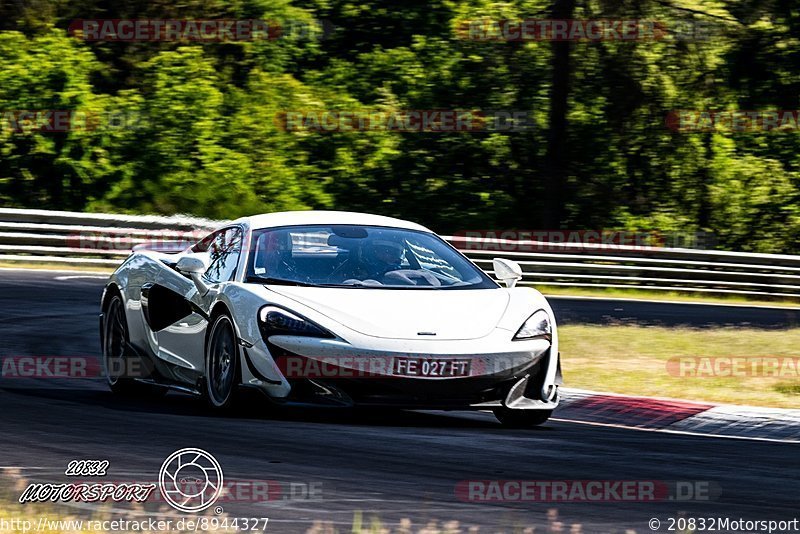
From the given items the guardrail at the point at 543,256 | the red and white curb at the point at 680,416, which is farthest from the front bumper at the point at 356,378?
the guardrail at the point at 543,256

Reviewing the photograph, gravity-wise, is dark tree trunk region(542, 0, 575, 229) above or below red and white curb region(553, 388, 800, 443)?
below

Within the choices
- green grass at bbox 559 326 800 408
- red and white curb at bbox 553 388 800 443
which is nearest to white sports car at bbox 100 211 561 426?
Result: red and white curb at bbox 553 388 800 443

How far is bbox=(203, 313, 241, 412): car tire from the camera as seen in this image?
26.3 ft

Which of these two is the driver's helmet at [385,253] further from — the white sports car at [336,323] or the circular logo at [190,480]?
the circular logo at [190,480]

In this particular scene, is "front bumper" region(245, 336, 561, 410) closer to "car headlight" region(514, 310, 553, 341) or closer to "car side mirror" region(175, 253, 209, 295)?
"car headlight" region(514, 310, 553, 341)

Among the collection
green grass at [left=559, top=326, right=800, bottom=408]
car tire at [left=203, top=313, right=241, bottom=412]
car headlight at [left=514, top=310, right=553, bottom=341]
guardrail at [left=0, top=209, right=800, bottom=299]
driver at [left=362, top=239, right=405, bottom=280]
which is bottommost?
guardrail at [left=0, top=209, right=800, bottom=299]

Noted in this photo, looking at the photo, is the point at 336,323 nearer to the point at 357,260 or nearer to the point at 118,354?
the point at 357,260

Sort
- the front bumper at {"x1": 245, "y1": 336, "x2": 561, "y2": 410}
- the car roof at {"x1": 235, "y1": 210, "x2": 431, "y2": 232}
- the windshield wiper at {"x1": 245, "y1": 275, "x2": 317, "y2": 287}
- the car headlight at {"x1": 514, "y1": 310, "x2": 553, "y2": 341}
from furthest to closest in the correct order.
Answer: the car roof at {"x1": 235, "y1": 210, "x2": 431, "y2": 232} → the windshield wiper at {"x1": 245, "y1": 275, "x2": 317, "y2": 287} → the car headlight at {"x1": 514, "y1": 310, "x2": 553, "y2": 341} → the front bumper at {"x1": 245, "y1": 336, "x2": 561, "y2": 410}

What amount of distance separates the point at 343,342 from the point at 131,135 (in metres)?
21.2

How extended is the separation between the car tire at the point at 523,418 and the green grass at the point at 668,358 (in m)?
2.26

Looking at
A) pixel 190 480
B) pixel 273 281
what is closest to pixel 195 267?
pixel 273 281

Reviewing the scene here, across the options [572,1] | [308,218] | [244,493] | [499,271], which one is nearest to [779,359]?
[499,271]

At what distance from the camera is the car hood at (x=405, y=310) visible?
7855 millimetres

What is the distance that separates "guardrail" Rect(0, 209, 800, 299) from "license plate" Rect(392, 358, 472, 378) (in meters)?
12.0
